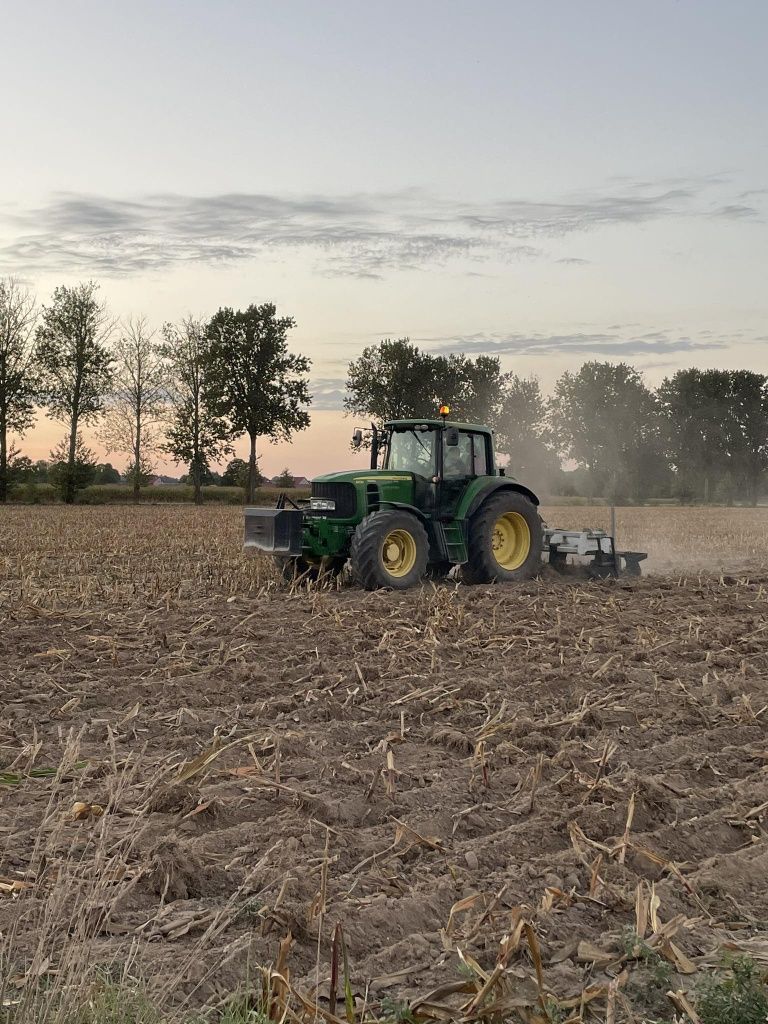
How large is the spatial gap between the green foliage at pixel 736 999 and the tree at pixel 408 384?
54.6m

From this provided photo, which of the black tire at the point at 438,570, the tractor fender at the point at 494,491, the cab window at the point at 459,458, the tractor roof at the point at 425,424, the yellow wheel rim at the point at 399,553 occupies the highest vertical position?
the tractor roof at the point at 425,424

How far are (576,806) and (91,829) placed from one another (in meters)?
2.35

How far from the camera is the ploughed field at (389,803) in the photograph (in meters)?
3.73

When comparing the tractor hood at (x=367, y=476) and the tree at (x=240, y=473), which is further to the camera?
the tree at (x=240, y=473)

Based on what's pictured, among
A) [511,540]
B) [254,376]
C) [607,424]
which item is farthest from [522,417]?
[511,540]

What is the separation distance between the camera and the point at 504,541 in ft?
48.4

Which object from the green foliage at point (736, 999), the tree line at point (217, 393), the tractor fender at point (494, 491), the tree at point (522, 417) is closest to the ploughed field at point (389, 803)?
the green foliage at point (736, 999)

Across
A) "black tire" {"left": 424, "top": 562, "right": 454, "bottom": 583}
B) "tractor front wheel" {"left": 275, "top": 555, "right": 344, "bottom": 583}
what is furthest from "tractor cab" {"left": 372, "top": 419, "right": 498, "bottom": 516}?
"tractor front wheel" {"left": 275, "top": 555, "right": 344, "bottom": 583}

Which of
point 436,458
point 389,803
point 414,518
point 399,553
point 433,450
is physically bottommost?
point 389,803

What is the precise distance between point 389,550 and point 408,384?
4647cm

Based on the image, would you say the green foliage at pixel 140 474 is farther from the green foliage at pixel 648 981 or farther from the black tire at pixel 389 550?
the green foliage at pixel 648 981

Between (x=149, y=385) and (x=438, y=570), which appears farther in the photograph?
(x=149, y=385)

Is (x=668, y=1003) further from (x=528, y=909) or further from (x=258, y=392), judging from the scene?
(x=258, y=392)

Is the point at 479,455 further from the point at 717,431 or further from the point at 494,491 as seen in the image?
the point at 717,431
